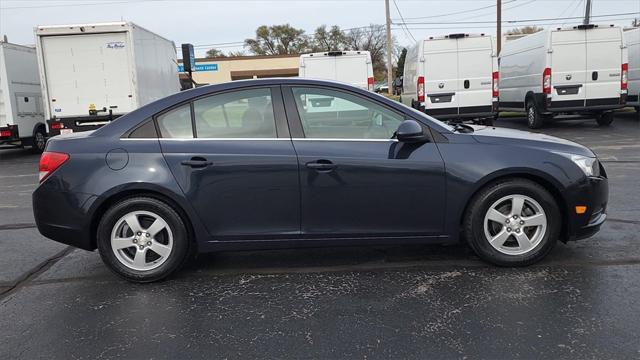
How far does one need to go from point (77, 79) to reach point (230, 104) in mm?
9804

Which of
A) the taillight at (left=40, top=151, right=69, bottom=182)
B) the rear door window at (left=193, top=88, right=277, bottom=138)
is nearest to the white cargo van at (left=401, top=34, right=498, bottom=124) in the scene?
the rear door window at (left=193, top=88, right=277, bottom=138)

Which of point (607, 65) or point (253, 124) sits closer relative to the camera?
point (253, 124)

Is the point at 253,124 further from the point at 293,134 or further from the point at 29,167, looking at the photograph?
the point at 29,167

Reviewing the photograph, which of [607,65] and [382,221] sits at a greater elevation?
[607,65]

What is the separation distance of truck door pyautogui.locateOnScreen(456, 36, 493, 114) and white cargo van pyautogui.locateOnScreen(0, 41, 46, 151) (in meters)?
11.7

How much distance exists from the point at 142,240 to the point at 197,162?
0.75m

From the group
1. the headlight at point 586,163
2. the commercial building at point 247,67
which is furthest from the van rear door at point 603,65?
the commercial building at point 247,67

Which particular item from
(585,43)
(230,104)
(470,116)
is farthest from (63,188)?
(585,43)

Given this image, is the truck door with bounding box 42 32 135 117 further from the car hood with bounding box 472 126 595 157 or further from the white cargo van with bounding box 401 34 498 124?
the car hood with bounding box 472 126 595 157

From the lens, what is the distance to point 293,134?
4246 millimetres

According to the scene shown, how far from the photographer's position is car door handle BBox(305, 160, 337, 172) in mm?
4145

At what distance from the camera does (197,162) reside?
13.7 ft

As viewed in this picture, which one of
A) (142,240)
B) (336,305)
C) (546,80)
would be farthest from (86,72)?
(546,80)

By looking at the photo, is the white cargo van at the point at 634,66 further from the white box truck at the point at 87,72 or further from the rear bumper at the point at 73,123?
the rear bumper at the point at 73,123
